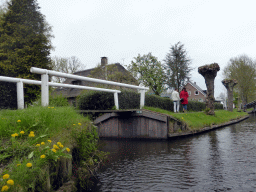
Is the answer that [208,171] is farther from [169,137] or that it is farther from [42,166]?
[169,137]

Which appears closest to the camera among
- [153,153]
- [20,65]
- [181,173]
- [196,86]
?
[181,173]

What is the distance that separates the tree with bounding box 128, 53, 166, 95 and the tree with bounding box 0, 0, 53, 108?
15.6 m

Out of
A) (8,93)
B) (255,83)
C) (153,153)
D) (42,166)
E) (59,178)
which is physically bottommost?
(153,153)

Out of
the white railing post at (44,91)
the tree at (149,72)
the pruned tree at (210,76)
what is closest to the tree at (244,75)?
the tree at (149,72)

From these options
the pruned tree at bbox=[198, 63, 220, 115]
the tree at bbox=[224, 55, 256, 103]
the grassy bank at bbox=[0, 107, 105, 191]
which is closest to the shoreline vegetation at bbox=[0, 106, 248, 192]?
the grassy bank at bbox=[0, 107, 105, 191]

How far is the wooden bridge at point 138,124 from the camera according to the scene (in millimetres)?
10148

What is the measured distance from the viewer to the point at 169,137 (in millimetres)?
10117

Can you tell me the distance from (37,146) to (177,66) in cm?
3941

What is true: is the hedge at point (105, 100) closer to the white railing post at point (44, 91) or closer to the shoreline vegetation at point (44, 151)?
the white railing post at point (44, 91)

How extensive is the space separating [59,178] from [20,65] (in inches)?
860

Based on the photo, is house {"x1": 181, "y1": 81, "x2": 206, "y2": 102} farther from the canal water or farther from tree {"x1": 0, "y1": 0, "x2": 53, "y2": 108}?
the canal water

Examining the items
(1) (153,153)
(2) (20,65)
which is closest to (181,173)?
(1) (153,153)

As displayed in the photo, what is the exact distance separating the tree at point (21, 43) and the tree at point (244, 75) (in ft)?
123

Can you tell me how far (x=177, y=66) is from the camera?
133ft
